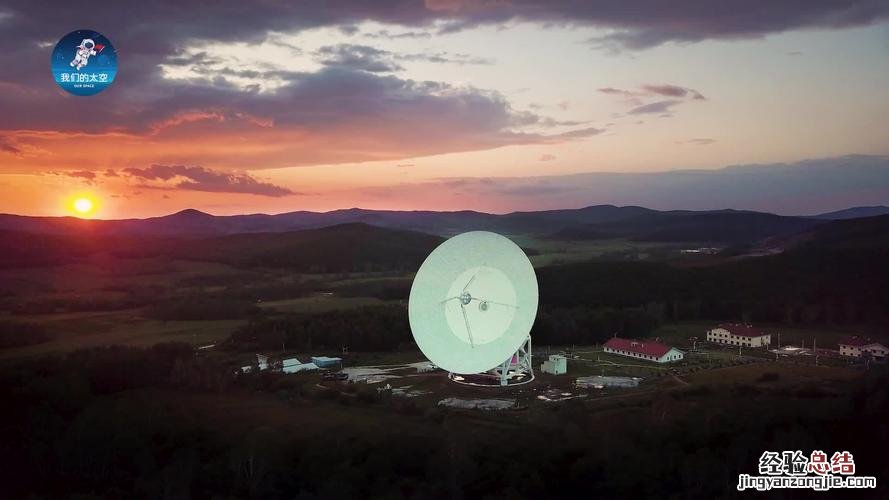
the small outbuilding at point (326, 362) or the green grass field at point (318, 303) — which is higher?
the green grass field at point (318, 303)

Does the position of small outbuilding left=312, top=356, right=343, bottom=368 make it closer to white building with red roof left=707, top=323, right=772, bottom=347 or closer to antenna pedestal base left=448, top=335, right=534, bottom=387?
antenna pedestal base left=448, top=335, right=534, bottom=387

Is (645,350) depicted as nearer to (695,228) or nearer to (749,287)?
(749,287)

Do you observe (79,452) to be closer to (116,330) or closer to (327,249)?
(116,330)

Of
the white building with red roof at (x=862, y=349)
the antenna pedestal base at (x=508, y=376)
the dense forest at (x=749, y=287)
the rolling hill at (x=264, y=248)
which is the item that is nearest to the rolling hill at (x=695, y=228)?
the rolling hill at (x=264, y=248)

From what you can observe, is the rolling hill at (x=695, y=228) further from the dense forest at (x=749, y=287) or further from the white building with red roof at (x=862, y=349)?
the white building with red roof at (x=862, y=349)

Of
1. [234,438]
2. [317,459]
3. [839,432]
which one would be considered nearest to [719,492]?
[839,432]

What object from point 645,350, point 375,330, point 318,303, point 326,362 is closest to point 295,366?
point 326,362
